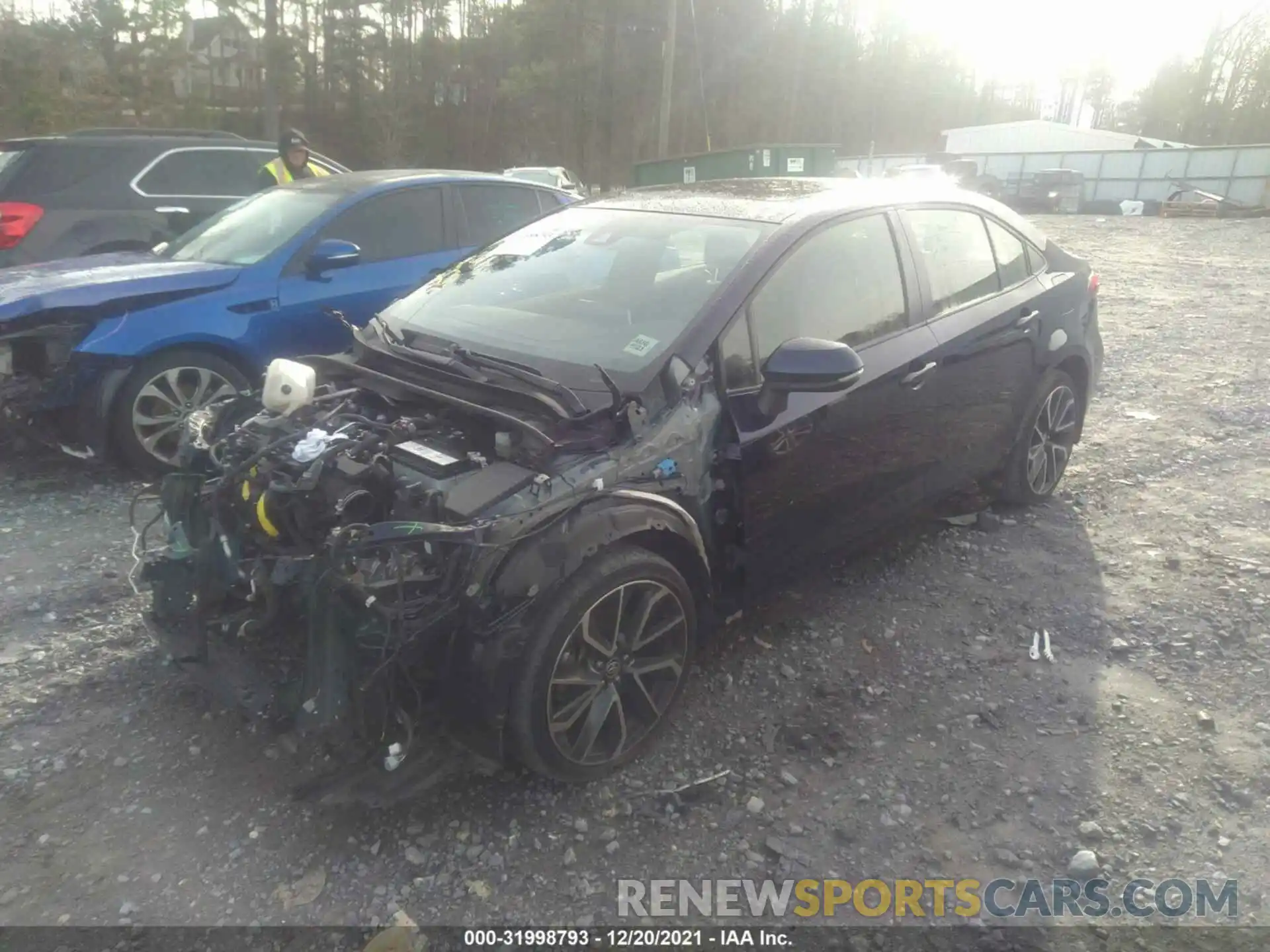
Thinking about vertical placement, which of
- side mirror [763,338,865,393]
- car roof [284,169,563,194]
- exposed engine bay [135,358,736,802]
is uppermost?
car roof [284,169,563,194]

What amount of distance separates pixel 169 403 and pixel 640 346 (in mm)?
3175

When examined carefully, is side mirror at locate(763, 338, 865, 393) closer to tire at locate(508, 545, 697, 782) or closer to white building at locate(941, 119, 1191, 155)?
tire at locate(508, 545, 697, 782)

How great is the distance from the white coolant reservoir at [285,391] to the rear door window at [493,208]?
133 inches

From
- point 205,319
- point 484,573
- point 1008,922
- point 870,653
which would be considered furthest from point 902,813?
point 205,319

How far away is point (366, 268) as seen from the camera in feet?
19.1

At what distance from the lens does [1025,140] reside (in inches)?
2036

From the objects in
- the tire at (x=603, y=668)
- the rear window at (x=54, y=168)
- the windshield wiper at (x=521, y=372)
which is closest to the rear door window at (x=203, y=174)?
the rear window at (x=54, y=168)

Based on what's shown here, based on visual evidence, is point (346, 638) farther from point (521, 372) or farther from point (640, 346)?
point (640, 346)

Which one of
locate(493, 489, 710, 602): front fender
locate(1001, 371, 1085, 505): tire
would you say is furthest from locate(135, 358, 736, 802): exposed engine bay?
locate(1001, 371, 1085, 505): tire

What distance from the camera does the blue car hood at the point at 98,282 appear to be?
15.8 feet

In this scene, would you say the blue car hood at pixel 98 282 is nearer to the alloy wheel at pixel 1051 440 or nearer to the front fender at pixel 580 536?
the front fender at pixel 580 536

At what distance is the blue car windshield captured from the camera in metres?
3.31

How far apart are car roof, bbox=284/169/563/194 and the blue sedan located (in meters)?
0.01

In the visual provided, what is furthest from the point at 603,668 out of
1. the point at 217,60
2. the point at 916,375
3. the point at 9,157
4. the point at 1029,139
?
the point at 1029,139
